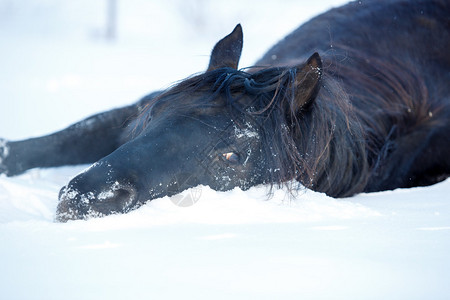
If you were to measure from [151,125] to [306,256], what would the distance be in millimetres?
857

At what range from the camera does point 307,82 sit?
2.10 metres

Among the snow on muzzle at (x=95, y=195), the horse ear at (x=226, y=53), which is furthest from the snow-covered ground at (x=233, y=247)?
the horse ear at (x=226, y=53)

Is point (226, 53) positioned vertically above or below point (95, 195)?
above

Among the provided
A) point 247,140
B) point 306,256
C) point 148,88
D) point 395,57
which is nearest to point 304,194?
point 247,140

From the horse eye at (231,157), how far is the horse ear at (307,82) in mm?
308

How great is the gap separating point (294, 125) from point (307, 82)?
0.65 ft

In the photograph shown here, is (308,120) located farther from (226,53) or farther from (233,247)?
(233,247)

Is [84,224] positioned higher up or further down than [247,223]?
higher up

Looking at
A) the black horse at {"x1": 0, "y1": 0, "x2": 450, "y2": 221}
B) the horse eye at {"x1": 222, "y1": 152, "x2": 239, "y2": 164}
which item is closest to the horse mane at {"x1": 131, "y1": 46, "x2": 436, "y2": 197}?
the black horse at {"x1": 0, "y1": 0, "x2": 450, "y2": 221}

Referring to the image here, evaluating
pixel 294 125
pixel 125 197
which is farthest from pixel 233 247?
pixel 294 125

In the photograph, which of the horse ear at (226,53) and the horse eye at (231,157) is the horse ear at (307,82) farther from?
the horse ear at (226,53)

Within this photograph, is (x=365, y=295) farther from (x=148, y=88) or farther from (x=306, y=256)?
(x=148, y=88)

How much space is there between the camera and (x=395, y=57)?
331 centimetres

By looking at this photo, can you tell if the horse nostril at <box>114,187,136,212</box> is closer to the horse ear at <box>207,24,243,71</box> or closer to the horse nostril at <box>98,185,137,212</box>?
the horse nostril at <box>98,185,137,212</box>
